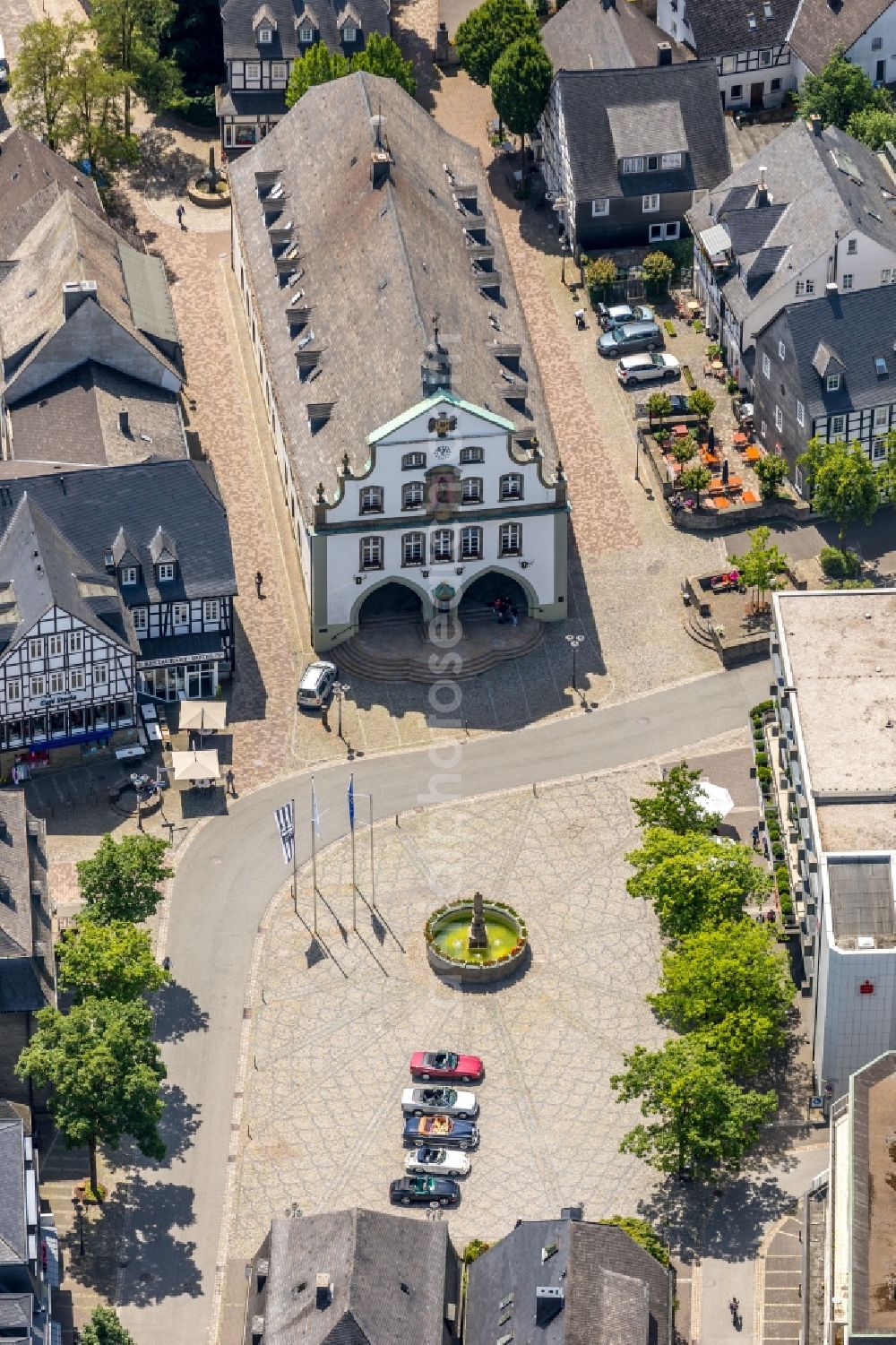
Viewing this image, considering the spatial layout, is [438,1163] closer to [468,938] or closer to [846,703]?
[468,938]

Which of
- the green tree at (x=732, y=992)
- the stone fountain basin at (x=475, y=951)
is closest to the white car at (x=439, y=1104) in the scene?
the stone fountain basin at (x=475, y=951)

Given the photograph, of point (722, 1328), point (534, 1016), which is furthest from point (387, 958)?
point (722, 1328)

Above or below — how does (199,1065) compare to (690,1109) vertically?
above

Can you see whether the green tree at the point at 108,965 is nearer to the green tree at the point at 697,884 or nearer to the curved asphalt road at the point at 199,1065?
the curved asphalt road at the point at 199,1065

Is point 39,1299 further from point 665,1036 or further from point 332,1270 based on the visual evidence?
point 665,1036

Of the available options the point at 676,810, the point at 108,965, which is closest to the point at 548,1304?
the point at 108,965

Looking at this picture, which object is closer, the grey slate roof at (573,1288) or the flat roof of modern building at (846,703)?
the grey slate roof at (573,1288)
